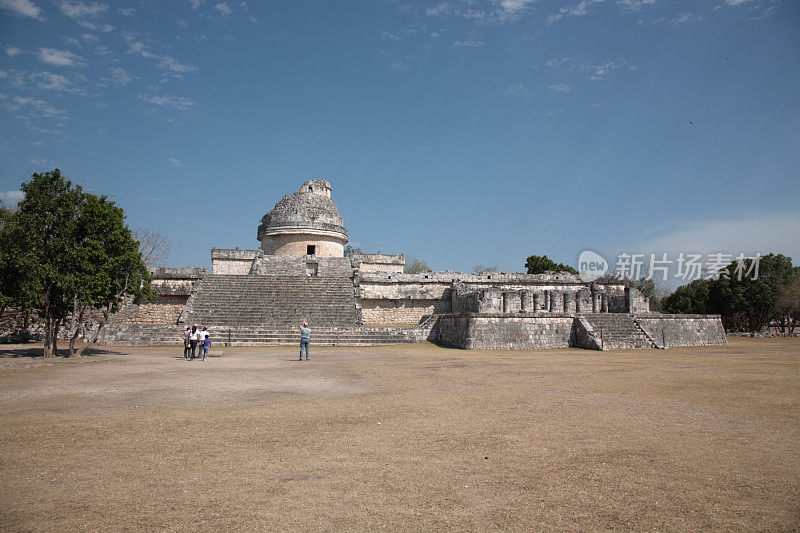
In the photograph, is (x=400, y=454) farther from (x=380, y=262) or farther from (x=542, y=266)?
(x=542, y=266)

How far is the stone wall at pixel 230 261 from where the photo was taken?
949 inches

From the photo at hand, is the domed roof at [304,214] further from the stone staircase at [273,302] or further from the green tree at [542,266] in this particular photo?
the green tree at [542,266]

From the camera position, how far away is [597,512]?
325cm

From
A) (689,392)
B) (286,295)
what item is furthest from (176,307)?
(689,392)

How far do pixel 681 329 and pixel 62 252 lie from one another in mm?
19625

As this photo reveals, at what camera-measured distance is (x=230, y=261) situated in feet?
79.4

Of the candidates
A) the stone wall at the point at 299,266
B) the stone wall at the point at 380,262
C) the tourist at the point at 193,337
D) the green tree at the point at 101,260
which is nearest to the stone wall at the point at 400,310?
the stone wall at the point at 299,266

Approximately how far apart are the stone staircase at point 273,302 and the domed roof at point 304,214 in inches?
196

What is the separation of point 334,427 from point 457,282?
692 inches

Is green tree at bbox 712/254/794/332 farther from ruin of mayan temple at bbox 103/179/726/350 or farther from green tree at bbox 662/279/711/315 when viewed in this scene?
ruin of mayan temple at bbox 103/179/726/350

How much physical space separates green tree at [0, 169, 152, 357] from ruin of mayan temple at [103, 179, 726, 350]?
14.5 ft

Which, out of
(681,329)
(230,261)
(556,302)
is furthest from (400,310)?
(681,329)

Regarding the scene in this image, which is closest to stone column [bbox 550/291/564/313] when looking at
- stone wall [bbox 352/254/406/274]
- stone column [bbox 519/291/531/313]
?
stone column [bbox 519/291/531/313]

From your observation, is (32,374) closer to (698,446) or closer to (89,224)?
(89,224)
